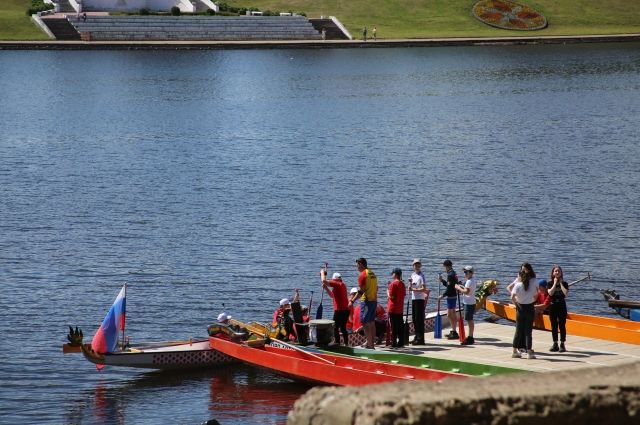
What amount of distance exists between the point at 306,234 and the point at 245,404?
18325 mm

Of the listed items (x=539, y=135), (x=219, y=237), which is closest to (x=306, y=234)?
(x=219, y=237)

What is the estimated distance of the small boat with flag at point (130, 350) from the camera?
94.9ft

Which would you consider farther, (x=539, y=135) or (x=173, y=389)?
(x=539, y=135)

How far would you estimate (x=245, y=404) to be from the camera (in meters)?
27.1

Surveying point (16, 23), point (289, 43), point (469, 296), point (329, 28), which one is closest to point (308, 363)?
point (469, 296)

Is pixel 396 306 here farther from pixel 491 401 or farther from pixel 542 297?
pixel 491 401

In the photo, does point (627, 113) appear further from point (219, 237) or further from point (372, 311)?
point (372, 311)

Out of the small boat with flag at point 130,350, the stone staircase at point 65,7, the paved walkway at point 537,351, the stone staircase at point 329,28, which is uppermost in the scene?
the stone staircase at point 65,7

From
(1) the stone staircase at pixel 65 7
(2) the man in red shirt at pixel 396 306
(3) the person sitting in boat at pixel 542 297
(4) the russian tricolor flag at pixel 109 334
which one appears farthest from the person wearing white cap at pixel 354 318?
(1) the stone staircase at pixel 65 7

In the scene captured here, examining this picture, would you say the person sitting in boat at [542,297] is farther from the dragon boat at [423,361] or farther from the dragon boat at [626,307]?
the dragon boat at [626,307]

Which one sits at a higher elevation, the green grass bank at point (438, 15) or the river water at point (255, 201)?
the green grass bank at point (438, 15)

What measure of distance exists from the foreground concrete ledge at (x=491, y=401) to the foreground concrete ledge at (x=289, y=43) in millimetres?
120860

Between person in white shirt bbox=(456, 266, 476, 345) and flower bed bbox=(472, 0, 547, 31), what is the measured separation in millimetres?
116443

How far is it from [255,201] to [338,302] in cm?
2519
